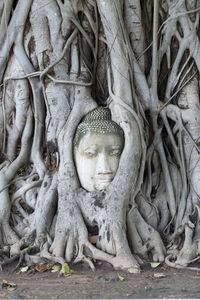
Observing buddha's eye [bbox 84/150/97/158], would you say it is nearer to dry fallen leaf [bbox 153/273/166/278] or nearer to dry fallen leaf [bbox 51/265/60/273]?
dry fallen leaf [bbox 51/265/60/273]

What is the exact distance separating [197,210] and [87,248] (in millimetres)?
1055

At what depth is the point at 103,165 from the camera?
3.68 meters

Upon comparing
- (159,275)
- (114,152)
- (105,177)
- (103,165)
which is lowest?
(159,275)

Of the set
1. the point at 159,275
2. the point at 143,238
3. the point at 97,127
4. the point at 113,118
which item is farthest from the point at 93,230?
the point at 113,118

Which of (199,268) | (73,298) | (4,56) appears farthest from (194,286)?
(4,56)

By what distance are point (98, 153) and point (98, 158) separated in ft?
0.15

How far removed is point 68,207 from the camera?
11.9 ft

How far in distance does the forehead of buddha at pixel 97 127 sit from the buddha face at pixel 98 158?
30 mm

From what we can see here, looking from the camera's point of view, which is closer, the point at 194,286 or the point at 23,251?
the point at 194,286

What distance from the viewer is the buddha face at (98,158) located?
3.70 m

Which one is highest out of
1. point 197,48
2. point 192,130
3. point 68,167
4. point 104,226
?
point 197,48

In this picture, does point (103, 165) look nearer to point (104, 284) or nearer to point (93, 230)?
point (93, 230)

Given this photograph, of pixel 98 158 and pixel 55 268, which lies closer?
pixel 55 268

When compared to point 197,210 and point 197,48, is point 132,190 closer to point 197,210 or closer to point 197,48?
point 197,210
